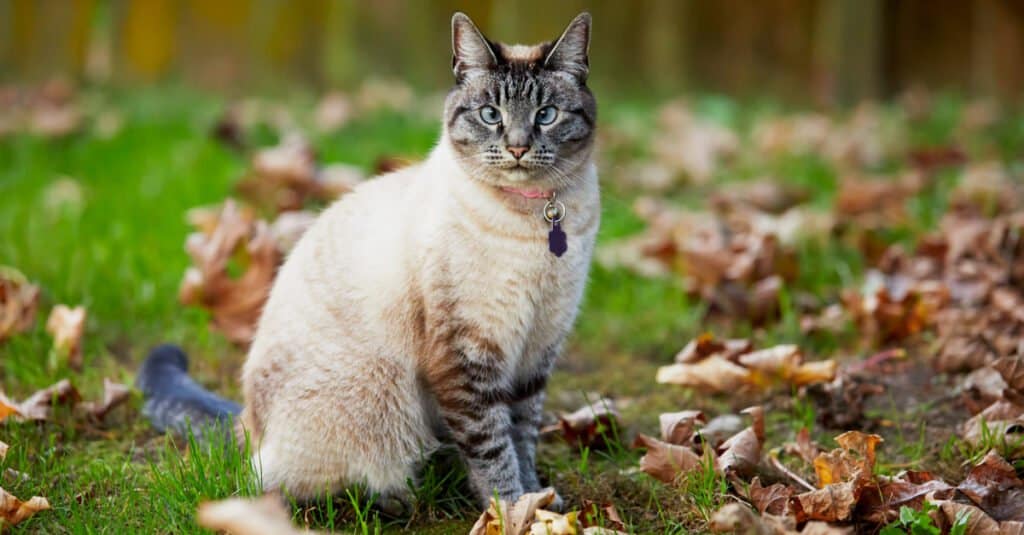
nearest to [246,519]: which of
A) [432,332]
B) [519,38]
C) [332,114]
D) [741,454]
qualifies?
[432,332]

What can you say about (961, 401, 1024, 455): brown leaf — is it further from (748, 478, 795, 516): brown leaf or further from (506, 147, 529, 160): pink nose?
(506, 147, 529, 160): pink nose

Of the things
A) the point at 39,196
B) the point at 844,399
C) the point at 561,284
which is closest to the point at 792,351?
the point at 844,399

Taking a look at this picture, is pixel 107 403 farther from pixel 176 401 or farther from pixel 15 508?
pixel 15 508

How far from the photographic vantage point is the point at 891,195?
4504 mm

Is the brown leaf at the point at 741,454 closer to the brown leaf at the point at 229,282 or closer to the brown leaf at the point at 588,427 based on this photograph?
the brown leaf at the point at 588,427

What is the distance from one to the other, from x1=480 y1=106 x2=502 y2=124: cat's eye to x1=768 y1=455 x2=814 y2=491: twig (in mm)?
1098

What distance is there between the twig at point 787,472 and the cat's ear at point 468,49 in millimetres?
1231

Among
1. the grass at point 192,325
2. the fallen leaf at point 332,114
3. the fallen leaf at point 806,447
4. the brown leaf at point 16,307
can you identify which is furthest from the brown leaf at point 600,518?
the fallen leaf at point 332,114

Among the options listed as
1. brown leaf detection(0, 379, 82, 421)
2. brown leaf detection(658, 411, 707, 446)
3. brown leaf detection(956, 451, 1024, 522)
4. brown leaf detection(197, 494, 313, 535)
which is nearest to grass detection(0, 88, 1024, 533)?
brown leaf detection(0, 379, 82, 421)

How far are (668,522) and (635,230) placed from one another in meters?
2.52

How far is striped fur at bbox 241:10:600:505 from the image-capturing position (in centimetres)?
249

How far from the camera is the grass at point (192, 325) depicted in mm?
2371

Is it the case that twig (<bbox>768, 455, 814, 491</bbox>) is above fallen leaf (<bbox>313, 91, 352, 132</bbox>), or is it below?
below

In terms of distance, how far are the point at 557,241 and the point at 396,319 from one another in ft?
1.48
